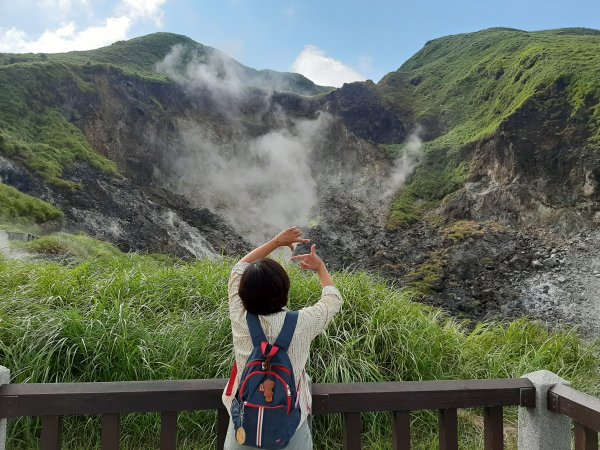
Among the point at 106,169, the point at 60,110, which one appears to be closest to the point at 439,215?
the point at 106,169

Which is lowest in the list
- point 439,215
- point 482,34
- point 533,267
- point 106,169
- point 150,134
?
point 533,267

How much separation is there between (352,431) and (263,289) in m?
0.86

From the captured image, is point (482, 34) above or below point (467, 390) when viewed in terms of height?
above

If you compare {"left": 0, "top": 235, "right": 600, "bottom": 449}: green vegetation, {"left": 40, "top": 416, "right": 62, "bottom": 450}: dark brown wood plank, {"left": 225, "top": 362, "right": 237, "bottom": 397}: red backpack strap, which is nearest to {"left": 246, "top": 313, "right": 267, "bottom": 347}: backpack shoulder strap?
{"left": 225, "top": 362, "right": 237, "bottom": 397}: red backpack strap

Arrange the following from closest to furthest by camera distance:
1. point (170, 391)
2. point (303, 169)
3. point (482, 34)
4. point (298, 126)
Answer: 1. point (170, 391)
2. point (303, 169)
3. point (298, 126)
4. point (482, 34)

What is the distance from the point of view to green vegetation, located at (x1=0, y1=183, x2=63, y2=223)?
16.6m

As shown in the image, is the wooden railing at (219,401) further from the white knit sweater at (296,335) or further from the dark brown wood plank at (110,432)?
the white knit sweater at (296,335)

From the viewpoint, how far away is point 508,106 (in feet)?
112

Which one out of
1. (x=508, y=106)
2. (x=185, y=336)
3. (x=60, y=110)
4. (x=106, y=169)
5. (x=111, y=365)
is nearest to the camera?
(x=111, y=365)

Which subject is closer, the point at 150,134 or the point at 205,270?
the point at 205,270

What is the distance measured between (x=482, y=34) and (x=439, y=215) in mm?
37312

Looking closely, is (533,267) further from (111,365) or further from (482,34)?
(482,34)

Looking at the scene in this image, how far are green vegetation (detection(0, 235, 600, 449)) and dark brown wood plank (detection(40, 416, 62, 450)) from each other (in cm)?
121

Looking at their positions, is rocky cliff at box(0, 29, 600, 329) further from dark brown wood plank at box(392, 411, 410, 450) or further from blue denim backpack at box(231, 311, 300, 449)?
blue denim backpack at box(231, 311, 300, 449)
